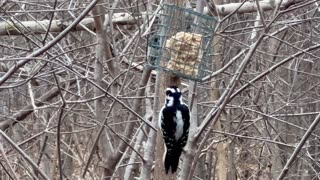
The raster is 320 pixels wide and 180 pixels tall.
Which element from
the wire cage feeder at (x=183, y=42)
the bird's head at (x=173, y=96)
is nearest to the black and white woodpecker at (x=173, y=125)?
the bird's head at (x=173, y=96)

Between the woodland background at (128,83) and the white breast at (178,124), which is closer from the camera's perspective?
the woodland background at (128,83)

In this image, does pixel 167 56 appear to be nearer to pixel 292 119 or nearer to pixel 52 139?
pixel 292 119

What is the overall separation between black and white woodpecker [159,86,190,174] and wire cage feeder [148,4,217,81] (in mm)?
160

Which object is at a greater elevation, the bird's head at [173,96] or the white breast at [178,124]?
the bird's head at [173,96]

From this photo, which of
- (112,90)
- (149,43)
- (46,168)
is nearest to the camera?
(149,43)

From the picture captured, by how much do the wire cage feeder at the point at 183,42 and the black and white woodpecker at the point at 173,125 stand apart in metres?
0.16

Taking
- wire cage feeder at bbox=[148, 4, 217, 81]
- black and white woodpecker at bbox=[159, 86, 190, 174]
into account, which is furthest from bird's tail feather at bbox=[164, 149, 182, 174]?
wire cage feeder at bbox=[148, 4, 217, 81]

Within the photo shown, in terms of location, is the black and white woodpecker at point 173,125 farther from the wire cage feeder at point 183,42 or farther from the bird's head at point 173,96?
the wire cage feeder at point 183,42

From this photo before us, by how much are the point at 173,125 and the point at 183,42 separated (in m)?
0.51

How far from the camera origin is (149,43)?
14.5 ft

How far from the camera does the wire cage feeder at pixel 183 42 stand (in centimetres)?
388

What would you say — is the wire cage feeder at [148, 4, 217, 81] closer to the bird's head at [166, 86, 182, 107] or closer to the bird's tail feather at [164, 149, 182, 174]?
the bird's head at [166, 86, 182, 107]

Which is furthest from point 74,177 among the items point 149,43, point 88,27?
point 149,43

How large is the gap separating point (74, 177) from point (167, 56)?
247 inches
